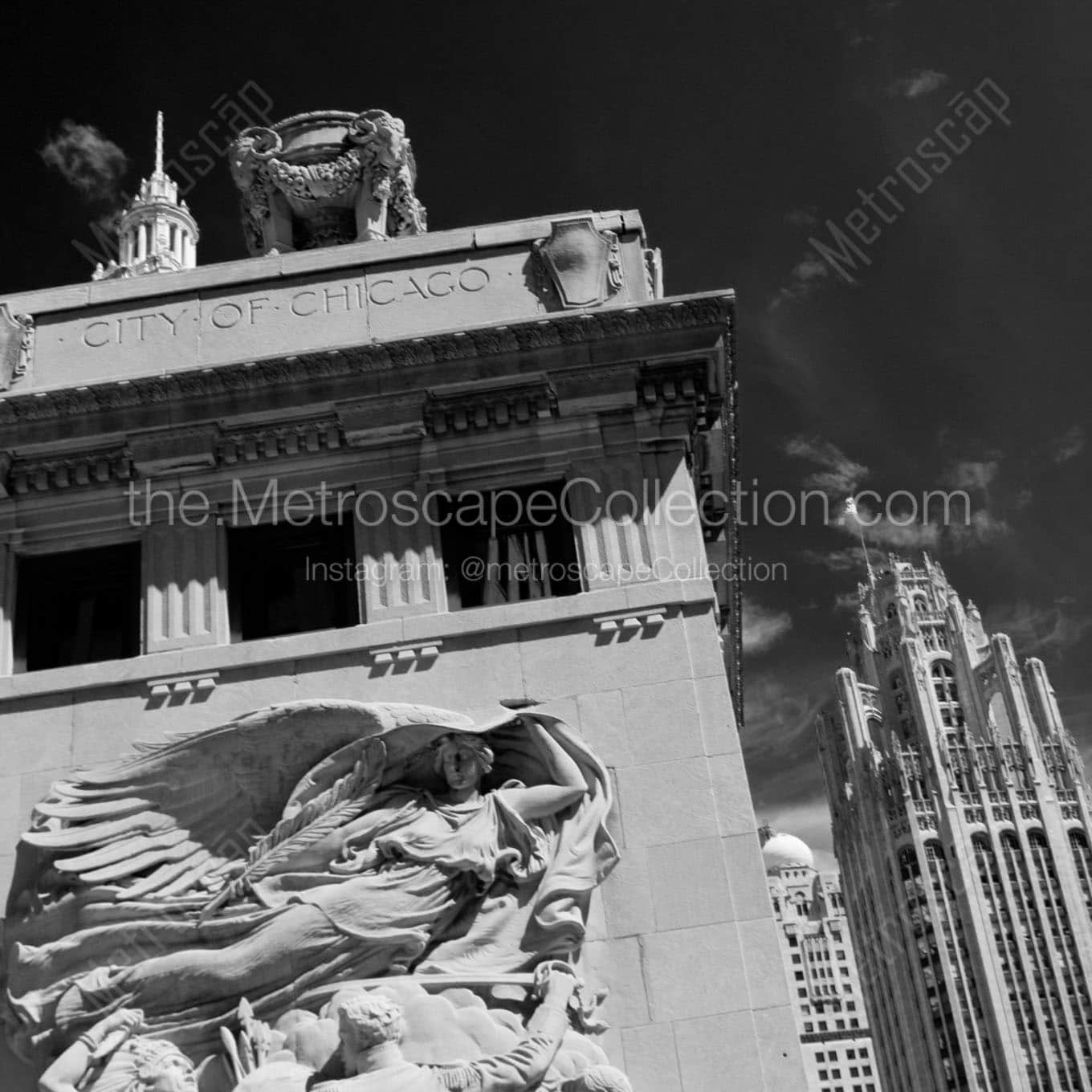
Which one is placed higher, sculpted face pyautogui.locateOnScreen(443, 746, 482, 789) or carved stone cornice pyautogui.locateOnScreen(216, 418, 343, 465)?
carved stone cornice pyautogui.locateOnScreen(216, 418, 343, 465)

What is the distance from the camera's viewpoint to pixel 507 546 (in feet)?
62.0

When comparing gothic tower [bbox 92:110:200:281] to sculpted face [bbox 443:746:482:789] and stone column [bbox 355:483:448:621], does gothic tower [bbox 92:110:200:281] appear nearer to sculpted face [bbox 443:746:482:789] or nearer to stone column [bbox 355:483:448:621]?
stone column [bbox 355:483:448:621]

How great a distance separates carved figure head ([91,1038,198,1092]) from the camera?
47.8ft

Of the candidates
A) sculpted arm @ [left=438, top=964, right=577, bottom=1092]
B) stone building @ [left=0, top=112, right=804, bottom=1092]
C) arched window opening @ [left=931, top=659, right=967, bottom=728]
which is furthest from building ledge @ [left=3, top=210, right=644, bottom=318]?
arched window opening @ [left=931, top=659, right=967, bottom=728]

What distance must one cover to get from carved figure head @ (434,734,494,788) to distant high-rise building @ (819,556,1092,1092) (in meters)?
147

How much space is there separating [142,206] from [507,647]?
13499cm

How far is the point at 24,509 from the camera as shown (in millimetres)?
19312

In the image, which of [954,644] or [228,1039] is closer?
[228,1039]

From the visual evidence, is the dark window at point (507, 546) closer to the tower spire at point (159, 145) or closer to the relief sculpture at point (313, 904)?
the relief sculpture at point (313, 904)

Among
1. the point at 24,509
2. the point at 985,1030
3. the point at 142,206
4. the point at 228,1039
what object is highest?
the point at 142,206

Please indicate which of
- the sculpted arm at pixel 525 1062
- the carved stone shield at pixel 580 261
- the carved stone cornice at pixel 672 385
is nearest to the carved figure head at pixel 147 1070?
the sculpted arm at pixel 525 1062

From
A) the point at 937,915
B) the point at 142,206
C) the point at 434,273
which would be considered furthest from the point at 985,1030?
the point at 434,273

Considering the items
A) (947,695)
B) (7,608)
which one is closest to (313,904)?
(7,608)

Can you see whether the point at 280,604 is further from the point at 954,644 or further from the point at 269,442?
the point at 954,644
